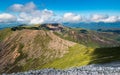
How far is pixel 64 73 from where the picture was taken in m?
70.6

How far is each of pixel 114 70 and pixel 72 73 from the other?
11683 millimetres

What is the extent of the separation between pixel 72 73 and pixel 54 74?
5.77 meters

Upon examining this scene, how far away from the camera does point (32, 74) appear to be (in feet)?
240

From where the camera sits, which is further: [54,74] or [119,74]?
[54,74]

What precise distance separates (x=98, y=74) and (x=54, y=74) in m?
13.4

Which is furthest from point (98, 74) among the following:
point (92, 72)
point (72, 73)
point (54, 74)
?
point (54, 74)

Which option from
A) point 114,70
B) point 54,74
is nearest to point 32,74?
point 54,74

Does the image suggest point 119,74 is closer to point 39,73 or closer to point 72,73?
point 72,73

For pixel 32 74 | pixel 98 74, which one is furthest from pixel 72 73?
pixel 32 74

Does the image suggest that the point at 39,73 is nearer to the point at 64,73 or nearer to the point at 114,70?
the point at 64,73

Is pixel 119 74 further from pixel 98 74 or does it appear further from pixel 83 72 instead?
pixel 83 72

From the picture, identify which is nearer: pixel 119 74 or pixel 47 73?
pixel 119 74

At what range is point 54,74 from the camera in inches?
2820

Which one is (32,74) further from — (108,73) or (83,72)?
(108,73)
